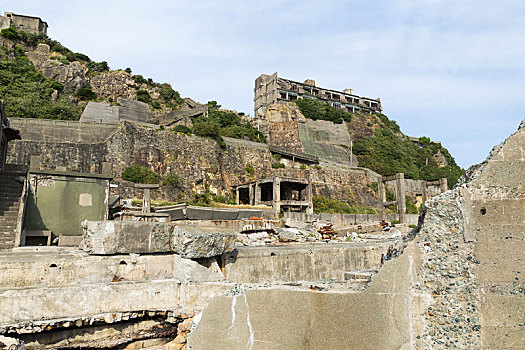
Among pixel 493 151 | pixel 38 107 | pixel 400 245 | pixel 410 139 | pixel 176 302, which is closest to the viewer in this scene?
pixel 493 151

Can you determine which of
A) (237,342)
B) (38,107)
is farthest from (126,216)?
(38,107)

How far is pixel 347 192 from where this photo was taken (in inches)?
1580

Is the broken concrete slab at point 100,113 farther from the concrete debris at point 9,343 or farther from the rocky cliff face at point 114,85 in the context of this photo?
the concrete debris at point 9,343

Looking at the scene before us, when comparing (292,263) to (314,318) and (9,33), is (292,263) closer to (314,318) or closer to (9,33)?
(314,318)

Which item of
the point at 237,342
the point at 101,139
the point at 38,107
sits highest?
the point at 38,107

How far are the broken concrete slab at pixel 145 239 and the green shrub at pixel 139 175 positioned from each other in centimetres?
2122

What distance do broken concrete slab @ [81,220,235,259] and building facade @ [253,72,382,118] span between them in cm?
5122

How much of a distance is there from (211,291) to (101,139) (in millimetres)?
25267

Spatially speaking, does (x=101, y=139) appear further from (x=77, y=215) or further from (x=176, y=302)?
(x=176, y=302)

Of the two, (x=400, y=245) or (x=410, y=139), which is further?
(x=410, y=139)

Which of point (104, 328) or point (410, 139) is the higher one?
point (410, 139)

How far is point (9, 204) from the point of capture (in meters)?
11.0

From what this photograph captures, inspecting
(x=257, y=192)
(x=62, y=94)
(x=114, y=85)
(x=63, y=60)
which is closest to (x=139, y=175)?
(x=257, y=192)

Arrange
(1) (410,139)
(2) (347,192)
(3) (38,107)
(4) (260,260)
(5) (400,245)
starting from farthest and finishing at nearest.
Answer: (1) (410,139)
(2) (347,192)
(3) (38,107)
(4) (260,260)
(5) (400,245)
